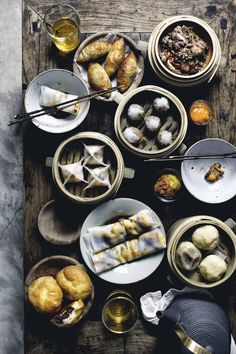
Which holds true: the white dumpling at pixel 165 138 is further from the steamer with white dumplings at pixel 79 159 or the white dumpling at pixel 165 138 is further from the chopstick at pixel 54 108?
the chopstick at pixel 54 108

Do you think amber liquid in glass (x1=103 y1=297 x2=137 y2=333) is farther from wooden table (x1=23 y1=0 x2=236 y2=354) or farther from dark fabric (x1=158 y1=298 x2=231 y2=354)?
dark fabric (x1=158 y1=298 x2=231 y2=354)

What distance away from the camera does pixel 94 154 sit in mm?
2869

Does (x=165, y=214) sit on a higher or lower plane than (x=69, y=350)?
higher

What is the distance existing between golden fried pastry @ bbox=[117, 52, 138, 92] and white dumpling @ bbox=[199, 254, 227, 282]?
109 cm

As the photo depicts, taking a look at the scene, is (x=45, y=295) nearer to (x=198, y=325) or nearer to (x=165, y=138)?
(x=198, y=325)

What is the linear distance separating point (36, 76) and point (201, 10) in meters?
1.03

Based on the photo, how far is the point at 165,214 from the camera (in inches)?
119

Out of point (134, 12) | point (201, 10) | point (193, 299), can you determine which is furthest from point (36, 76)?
point (193, 299)

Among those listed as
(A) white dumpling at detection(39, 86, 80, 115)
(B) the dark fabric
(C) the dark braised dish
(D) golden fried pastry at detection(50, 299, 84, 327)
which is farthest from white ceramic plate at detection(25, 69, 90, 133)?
(B) the dark fabric

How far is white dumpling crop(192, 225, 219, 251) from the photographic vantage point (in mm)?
2828

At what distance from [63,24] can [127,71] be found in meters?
0.45

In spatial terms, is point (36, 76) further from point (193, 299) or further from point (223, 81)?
point (193, 299)

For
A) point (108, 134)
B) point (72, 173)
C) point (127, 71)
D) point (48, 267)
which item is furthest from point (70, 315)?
point (127, 71)

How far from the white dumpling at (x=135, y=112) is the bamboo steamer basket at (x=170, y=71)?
0.22 meters
